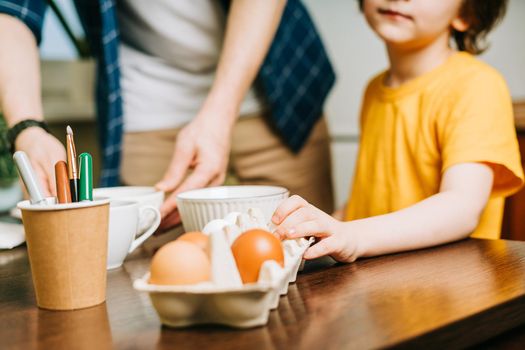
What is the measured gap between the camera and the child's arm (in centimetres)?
71

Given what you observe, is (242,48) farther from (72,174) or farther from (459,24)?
(72,174)

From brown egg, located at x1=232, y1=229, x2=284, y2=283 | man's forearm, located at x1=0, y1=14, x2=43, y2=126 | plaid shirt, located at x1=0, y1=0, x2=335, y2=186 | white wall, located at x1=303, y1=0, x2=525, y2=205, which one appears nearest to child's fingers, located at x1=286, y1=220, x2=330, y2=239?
brown egg, located at x1=232, y1=229, x2=284, y2=283

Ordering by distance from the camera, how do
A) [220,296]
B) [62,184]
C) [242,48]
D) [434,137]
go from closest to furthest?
[220,296] → [62,184] → [434,137] → [242,48]

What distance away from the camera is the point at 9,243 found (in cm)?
101

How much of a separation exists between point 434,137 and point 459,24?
250 mm

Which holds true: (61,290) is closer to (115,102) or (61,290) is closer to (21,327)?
(21,327)

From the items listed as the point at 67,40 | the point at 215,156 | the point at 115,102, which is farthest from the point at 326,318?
the point at 67,40

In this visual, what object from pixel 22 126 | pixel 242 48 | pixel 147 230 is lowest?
pixel 147 230

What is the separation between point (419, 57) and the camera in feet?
3.99

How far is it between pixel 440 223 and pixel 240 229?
0.34 metres

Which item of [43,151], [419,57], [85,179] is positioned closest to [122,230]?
[85,179]

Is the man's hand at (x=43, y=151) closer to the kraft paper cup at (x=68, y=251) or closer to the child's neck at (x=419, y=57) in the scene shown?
the kraft paper cup at (x=68, y=251)

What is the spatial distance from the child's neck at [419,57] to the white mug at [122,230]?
0.65 metres

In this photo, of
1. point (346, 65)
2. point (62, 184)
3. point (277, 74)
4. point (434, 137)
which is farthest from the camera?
point (346, 65)
